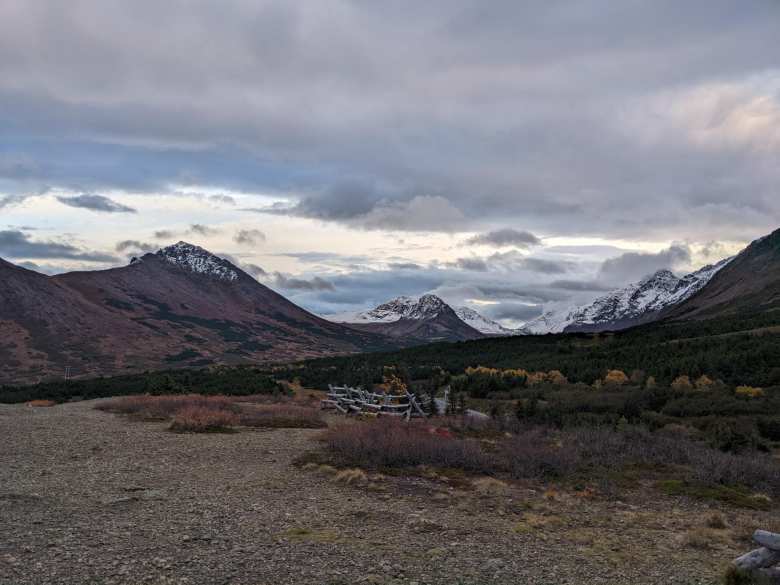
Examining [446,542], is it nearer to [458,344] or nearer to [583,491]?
[583,491]

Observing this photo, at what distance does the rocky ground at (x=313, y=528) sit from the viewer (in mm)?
8031

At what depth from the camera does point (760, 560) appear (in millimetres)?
8062

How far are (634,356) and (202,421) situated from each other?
41019 millimetres

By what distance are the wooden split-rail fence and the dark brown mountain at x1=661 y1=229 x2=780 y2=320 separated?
266 feet

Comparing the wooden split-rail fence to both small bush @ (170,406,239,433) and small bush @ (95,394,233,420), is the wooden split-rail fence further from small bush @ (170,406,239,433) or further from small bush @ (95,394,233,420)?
small bush @ (170,406,239,433)

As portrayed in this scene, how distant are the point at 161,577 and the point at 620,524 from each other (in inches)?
330

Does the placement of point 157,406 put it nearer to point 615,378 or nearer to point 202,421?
point 202,421

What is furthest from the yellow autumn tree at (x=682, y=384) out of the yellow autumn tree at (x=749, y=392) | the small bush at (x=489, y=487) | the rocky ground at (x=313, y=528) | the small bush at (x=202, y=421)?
the small bush at (x=202, y=421)

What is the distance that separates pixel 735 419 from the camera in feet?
77.9

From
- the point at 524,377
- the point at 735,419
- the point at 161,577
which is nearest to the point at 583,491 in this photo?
the point at 161,577

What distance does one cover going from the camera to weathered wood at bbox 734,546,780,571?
8.00 m

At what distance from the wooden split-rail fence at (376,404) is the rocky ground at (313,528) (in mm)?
11732

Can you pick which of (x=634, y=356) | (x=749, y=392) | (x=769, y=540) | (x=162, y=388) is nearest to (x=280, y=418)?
(x=162, y=388)

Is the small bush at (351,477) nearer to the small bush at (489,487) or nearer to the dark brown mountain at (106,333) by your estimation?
the small bush at (489,487)
